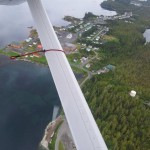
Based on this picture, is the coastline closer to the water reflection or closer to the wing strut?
the wing strut

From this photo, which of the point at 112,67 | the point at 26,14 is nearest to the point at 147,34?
the point at 112,67

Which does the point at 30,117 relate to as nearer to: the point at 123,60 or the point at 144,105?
the point at 144,105

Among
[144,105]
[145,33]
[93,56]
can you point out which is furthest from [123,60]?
[145,33]

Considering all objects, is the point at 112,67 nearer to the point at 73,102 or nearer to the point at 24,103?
the point at 24,103

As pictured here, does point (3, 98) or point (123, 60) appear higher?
point (3, 98)

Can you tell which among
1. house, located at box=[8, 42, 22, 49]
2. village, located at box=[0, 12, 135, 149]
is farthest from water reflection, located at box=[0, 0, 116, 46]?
village, located at box=[0, 12, 135, 149]
